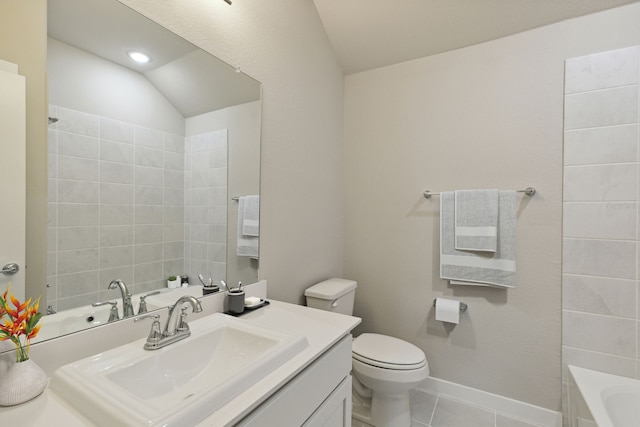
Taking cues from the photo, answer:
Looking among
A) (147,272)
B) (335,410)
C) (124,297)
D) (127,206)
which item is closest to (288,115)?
(127,206)

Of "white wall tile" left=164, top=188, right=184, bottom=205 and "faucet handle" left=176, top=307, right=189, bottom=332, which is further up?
"white wall tile" left=164, top=188, right=184, bottom=205

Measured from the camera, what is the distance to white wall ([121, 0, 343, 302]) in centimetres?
130

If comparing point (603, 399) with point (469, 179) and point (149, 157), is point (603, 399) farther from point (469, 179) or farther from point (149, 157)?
point (149, 157)

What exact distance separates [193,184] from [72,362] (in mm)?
686

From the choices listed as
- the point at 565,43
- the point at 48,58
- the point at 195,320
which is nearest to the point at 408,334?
the point at 195,320

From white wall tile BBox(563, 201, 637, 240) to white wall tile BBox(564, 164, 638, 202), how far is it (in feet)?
0.12

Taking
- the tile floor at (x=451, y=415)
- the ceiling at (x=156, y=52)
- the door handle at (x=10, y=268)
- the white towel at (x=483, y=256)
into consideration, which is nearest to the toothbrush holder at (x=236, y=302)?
the door handle at (x=10, y=268)

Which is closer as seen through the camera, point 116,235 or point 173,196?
point 116,235

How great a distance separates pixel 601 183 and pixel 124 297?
229 cm

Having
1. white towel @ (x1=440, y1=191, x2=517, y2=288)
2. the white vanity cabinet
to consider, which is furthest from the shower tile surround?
white towel @ (x1=440, y1=191, x2=517, y2=288)

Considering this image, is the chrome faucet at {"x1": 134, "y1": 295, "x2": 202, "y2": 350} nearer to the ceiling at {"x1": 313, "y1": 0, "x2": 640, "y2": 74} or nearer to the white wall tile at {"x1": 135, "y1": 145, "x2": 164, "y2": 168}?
the white wall tile at {"x1": 135, "y1": 145, "x2": 164, "y2": 168}

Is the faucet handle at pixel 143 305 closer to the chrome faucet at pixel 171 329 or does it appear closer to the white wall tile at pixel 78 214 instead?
the chrome faucet at pixel 171 329

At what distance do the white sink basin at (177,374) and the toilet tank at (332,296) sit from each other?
27.4 inches

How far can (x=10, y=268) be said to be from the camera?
74 cm
